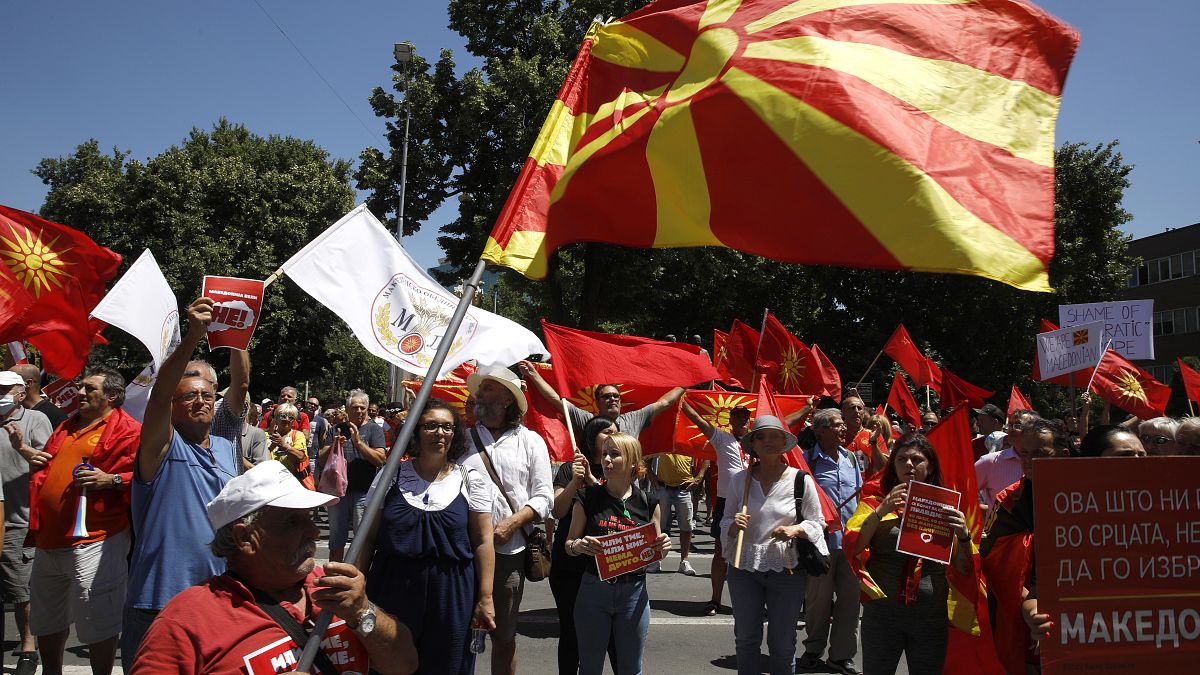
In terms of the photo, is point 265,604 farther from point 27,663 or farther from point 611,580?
point 27,663

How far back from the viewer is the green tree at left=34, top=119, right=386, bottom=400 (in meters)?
33.1

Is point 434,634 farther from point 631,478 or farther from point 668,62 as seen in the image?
point 668,62

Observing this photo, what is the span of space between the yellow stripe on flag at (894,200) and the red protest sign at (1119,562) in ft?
2.86

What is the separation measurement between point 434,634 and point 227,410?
1.98 metres

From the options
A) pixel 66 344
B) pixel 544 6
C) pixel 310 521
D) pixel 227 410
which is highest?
pixel 544 6

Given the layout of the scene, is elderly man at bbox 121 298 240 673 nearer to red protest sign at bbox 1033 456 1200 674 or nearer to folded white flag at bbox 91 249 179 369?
folded white flag at bbox 91 249 179 369

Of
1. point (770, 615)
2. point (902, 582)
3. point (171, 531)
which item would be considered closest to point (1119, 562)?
point (902, 582)

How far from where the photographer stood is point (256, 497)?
2.59 meters

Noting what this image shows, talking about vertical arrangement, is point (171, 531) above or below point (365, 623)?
above

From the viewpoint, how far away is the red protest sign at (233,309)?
14.7 ft

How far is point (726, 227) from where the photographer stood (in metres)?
3.79

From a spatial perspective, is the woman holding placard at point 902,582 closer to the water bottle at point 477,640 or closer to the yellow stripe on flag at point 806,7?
the water bottle at point 477,640

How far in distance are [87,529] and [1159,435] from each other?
22.8 feet

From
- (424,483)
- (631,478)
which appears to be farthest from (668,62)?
(631,478)
